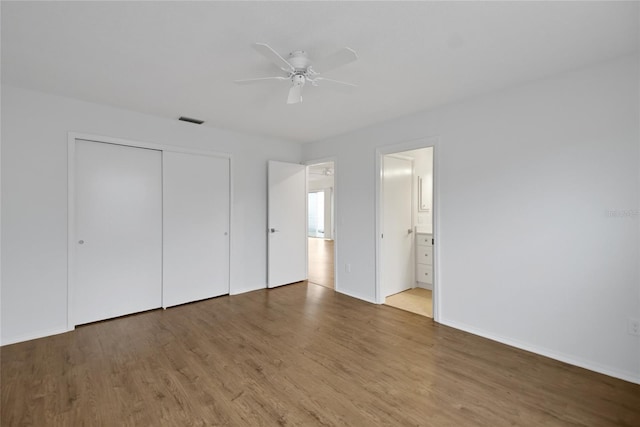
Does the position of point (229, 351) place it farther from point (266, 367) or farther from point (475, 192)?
point (475, 192)

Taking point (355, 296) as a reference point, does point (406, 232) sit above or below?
above

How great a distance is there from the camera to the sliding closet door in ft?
12.5

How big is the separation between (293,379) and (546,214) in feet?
8.35

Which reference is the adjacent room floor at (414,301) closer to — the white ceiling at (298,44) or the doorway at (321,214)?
the white ceiling at (298,44)

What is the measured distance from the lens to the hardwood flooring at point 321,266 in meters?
5.24

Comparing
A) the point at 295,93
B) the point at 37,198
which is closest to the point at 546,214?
Result: the point at 295,93

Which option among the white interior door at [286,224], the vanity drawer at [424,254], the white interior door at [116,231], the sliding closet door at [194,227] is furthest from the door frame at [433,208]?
the white interior door at [116,231]

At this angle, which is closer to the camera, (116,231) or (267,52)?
(267,52)

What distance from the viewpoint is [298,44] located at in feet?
6.65

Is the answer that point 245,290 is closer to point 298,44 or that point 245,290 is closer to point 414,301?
point 414,301

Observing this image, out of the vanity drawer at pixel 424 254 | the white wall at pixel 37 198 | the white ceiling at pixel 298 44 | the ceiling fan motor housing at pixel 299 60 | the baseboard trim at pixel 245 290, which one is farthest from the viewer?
the vanity drawer at pixel 424 254

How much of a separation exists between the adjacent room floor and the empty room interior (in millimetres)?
54

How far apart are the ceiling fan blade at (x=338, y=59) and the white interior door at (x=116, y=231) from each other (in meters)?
2.64

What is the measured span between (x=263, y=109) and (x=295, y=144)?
5.66 ft
